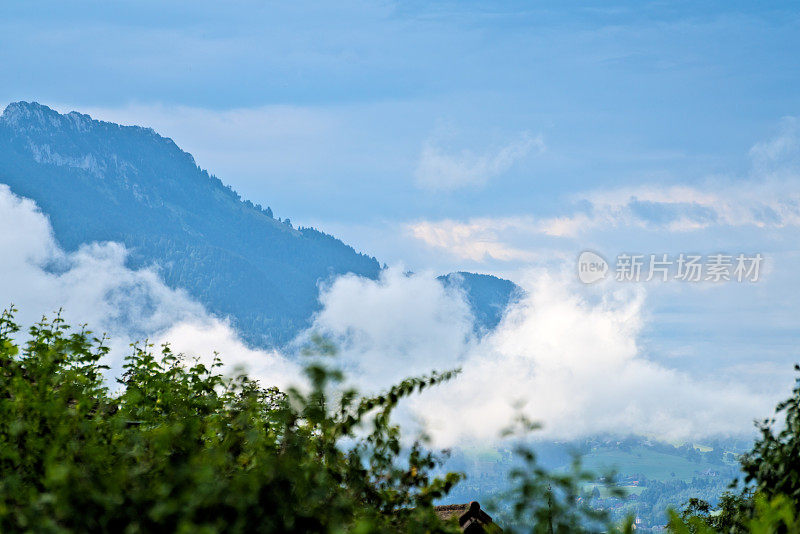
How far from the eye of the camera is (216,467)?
551cm

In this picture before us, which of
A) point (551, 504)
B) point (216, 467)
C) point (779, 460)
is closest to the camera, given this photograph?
point (216, 467)

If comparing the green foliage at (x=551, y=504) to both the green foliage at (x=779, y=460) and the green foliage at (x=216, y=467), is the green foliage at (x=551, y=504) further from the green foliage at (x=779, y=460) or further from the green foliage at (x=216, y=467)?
the green foliage at (x=779, y=460)

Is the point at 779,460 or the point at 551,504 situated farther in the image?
the point at 779,460

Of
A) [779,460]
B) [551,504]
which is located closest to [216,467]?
[551,504]

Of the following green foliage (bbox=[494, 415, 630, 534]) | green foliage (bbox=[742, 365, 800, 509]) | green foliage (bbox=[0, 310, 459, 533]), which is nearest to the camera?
green foliage (bbox=[0, 310, 459, 533])

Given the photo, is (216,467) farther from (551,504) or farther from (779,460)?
(779,460)

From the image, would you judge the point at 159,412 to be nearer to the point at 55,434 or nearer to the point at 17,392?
the point at 17,392

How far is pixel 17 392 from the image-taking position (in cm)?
768

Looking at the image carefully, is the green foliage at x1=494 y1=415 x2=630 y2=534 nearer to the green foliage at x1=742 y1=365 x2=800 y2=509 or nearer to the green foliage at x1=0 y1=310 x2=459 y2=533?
the green foliage at x1=0 y1=310 x2=459 y2=533

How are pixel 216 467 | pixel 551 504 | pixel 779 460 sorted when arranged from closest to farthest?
1. pixel 216 467
2. pixel 551 504
3. pixel 779 460

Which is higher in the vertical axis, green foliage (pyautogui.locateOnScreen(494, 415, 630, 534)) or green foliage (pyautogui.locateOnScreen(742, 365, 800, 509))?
green foliage (pyautogui.locateOnScreen(742, 365, 800, 509))

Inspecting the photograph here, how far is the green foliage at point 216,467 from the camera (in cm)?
470

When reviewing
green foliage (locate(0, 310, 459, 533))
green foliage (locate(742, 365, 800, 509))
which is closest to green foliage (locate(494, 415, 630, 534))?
green foliage (locate(0, 310, 459, 533))

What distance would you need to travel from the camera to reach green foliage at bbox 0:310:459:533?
4.70 m
